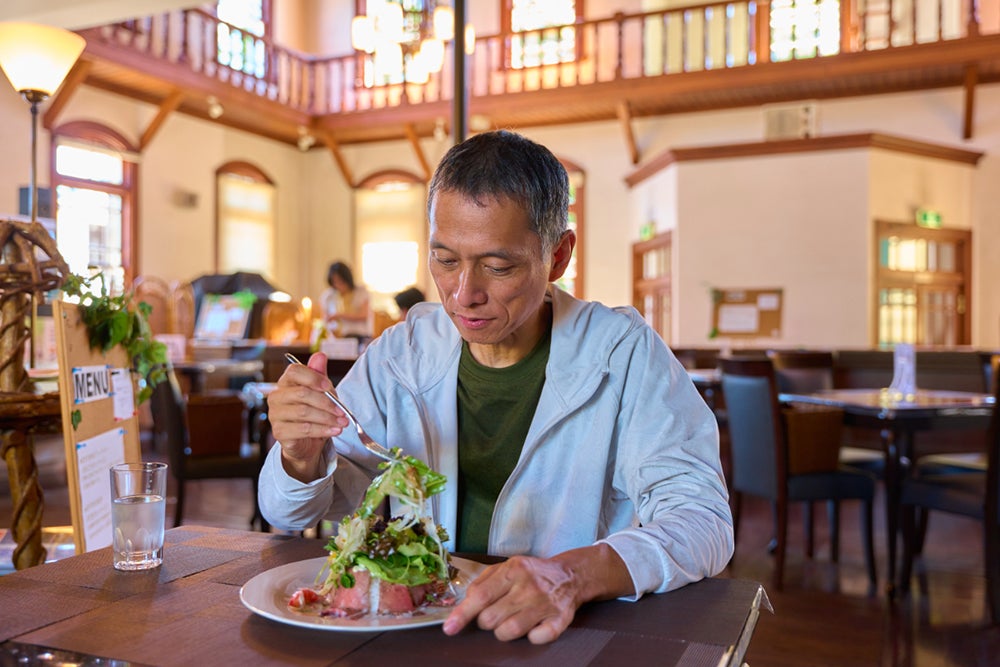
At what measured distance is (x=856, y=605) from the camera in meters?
3.33

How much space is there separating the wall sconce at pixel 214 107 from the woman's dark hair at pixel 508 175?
9186mm

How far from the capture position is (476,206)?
1.24 meters

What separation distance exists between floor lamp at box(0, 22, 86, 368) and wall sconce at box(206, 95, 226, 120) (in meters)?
5.86

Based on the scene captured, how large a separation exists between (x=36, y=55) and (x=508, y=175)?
3.44 meters

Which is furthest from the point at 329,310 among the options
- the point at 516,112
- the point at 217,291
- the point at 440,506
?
the point at 440,506

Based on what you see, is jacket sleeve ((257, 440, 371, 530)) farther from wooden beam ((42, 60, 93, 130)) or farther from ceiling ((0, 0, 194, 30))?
wooden beam ((42, 60, 93, 130))

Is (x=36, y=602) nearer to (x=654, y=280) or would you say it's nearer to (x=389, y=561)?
(x=389, y=561)

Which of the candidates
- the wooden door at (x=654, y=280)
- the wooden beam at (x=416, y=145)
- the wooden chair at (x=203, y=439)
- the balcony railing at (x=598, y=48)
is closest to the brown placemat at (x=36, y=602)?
the wooden chair at (x=203, y=439)

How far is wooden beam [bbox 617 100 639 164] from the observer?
988 cm

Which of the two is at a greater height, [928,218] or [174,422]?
[928,218]

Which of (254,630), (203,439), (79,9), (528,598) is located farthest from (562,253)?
(79,9)

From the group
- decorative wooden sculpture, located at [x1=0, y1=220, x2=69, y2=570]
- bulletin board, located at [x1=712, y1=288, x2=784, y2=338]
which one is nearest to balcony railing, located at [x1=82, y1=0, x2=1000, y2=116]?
bulletin board, located at [x1=712, y1=288, x2=784, y2=338]

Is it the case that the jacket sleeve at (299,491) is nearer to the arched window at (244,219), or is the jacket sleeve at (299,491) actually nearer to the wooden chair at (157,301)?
the wooden chair at (157,301)

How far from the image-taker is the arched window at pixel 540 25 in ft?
36.6
